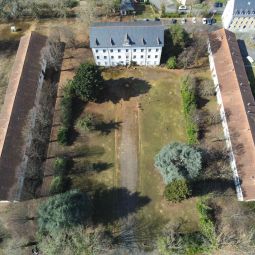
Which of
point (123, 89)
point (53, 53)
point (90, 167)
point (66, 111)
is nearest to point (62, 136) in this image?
point (66, 111)

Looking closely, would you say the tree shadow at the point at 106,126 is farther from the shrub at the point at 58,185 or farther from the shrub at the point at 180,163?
the shrub at the point at 180,163

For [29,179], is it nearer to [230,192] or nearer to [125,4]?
[230,192]

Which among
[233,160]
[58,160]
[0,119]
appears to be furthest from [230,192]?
[0,119]

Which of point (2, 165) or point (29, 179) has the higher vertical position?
point (2, 165)

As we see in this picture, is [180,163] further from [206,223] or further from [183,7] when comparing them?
[183,7]

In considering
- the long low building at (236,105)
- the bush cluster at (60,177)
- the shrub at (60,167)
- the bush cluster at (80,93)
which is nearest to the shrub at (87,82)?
the bush cluster at (80,93)

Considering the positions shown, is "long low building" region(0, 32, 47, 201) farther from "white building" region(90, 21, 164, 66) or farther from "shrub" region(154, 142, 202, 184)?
"shrub" region(154, 142, 202, 184)
